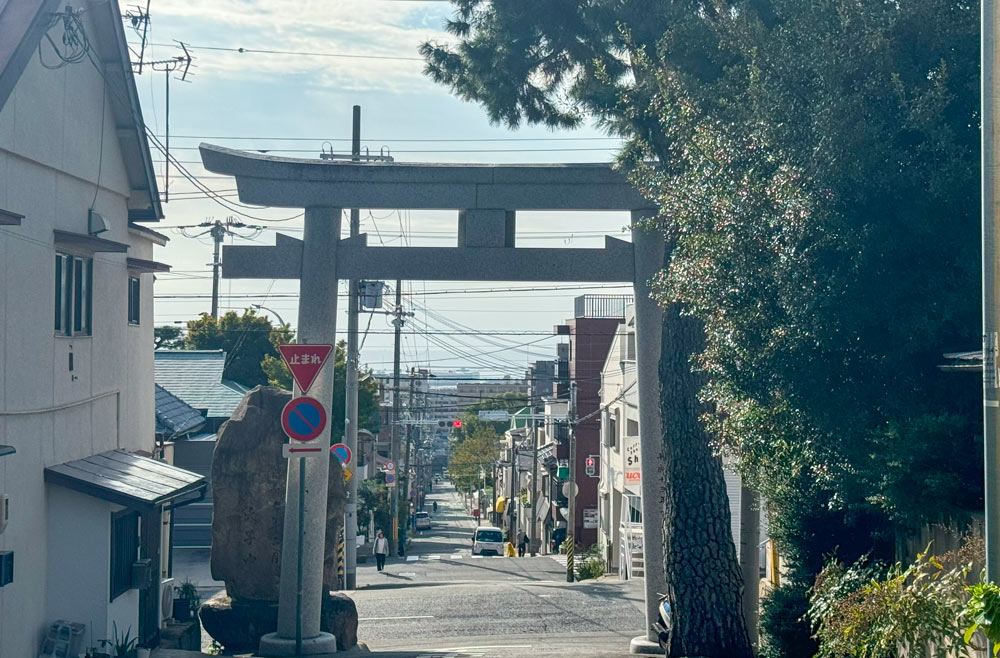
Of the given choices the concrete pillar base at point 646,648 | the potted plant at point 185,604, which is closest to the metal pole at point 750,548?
the concrete pillar base at point 646,648

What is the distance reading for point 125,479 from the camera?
13.0m

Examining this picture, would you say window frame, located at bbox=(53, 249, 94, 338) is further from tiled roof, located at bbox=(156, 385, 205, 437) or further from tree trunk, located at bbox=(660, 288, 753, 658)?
tiled roof, located at bbox=(156, 385, 205, 437)

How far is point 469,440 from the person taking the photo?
96062mm

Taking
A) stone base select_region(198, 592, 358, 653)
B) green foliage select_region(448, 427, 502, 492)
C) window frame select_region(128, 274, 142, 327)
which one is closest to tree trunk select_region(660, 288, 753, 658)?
stone base select_region(198, 592, 358, 653)

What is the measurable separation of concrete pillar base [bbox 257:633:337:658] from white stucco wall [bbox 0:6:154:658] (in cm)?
185

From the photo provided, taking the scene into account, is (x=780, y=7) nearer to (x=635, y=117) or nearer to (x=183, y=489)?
(x=635, y=117)

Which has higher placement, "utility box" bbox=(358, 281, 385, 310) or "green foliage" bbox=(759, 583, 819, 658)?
"utility box" bbox=(358, 281, 385, 310)

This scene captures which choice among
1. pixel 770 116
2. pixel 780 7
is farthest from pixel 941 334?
pixel 780 7

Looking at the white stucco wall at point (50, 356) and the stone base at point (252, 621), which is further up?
the white stucco wall at point (50, 356)

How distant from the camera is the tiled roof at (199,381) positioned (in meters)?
31.1

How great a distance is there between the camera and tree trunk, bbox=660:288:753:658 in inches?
461

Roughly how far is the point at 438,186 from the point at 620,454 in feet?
87.8

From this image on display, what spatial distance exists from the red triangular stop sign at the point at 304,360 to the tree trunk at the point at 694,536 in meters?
3.96

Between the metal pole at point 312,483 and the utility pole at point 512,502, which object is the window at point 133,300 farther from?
the utility pole at point 512,502
